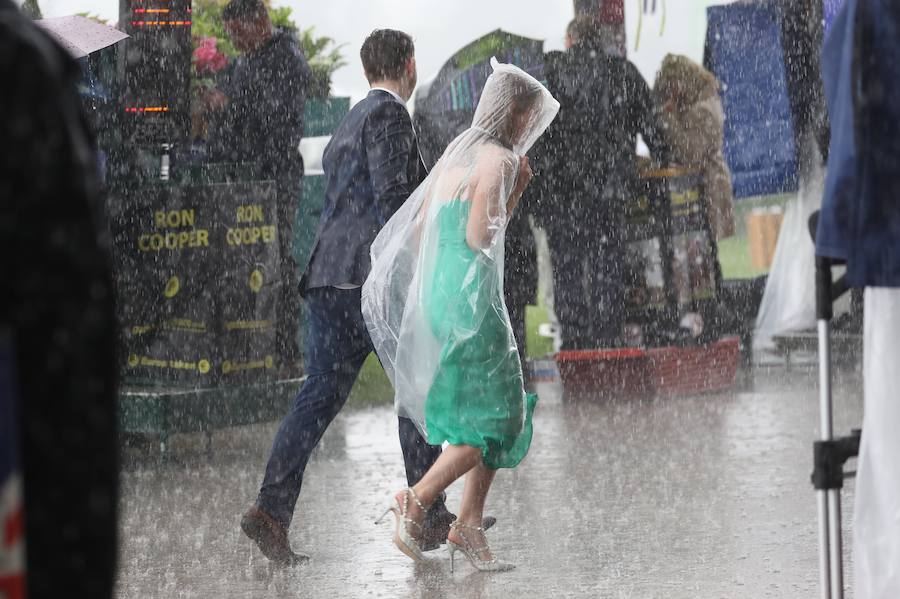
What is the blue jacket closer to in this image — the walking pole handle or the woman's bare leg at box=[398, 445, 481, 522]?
the walking pole handle

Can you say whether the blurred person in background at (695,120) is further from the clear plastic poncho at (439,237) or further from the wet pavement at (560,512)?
the clear plastic poncho at (439,237)

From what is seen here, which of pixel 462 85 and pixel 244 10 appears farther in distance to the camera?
pixel 462 85

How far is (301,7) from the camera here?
10859 mm

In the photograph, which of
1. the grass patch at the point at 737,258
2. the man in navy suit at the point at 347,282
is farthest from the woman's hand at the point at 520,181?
the grass patch at the point at 737,258

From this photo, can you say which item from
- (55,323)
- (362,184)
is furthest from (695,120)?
(55,323)

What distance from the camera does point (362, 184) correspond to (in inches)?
237

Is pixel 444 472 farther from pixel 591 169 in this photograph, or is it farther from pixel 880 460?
pixel 591 169

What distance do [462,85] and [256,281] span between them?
3.06 metres

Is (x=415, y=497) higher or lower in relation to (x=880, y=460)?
lower

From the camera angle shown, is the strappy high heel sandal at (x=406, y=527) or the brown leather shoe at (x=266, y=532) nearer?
the strappy high heel sandal at (x=406, y=527)

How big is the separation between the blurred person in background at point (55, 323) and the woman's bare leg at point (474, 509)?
3932mm

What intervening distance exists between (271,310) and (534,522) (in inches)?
97.2

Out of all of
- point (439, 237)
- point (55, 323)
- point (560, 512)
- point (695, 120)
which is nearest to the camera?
point (55, 323)

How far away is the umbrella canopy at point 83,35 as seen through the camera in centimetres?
769
